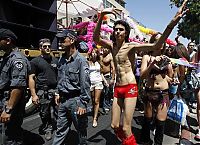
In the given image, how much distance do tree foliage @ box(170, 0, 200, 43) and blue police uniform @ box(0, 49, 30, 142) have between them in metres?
21.9

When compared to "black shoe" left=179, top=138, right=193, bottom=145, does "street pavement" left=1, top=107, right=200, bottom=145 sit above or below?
below

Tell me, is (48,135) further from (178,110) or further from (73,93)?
(178,110)

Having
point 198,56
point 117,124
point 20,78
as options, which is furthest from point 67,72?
point 198,56

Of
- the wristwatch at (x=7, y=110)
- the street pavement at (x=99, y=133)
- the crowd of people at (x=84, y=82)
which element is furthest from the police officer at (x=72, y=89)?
the street pavement at (x=99, y=133)

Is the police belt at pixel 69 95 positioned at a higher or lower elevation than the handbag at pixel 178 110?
higher

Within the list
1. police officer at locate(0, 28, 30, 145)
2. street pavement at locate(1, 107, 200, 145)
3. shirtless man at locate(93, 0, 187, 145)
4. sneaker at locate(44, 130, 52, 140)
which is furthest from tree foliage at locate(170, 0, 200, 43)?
police officer at locate(0, 28, 30, 145)

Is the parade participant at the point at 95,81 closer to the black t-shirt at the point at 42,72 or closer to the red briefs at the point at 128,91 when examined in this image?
the black t-shirt at the point at 42,72

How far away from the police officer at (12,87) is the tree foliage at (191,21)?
2183 centimetres

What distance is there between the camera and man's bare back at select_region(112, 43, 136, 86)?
159 inches

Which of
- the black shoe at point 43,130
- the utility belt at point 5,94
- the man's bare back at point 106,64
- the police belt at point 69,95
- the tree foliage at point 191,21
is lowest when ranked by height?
the black shoe at point 43,130

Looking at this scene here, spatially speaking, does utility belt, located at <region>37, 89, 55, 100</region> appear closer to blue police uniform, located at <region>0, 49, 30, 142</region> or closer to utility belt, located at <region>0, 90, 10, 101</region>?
blue police uniform, located at <region>0, 49, 30, 142</region>

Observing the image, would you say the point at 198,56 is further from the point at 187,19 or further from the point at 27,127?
the point at 187,19

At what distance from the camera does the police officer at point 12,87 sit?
3420 millimetres

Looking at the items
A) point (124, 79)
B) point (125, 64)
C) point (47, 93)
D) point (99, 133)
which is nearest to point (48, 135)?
point (47, 93)
